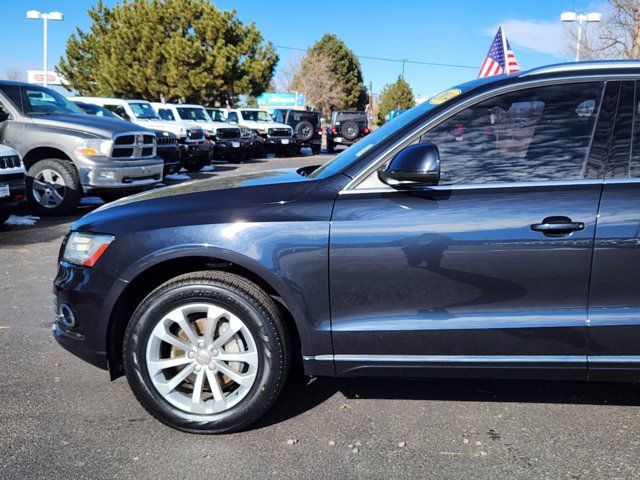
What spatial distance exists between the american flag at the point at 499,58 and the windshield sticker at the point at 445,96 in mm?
4403

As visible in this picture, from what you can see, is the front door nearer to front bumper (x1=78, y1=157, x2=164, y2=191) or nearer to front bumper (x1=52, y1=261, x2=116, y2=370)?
front bumper (x1=52, y1=261, x2=116, y2=370)

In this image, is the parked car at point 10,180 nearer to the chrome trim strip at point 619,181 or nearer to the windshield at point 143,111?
the chrome trim strip at point 619,181

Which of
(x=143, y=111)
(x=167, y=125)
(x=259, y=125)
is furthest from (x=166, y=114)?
(x=259, y=125)

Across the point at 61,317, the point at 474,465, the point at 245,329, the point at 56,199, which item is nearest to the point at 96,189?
the point at 56,199

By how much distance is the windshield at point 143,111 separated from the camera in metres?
16.7

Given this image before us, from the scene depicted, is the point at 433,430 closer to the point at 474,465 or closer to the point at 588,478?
the point at 474,465

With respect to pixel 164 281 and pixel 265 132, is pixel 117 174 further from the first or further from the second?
pixel 265 132

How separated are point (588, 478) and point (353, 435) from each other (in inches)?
42.3

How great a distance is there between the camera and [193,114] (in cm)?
1998

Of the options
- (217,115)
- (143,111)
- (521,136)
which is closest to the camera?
(521,136)

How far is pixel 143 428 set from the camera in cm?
314

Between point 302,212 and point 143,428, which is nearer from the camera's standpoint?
point 302,212

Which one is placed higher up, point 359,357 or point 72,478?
point 359,357

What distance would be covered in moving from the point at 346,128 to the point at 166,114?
406 inches
